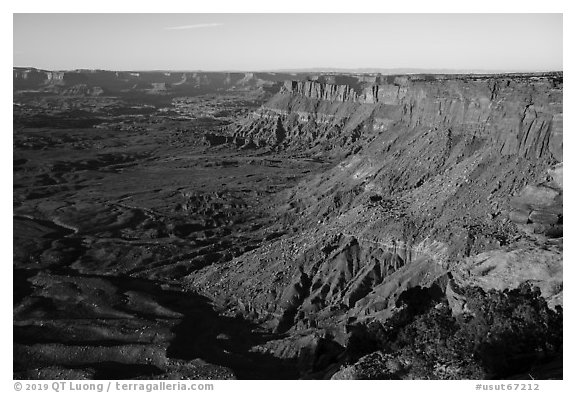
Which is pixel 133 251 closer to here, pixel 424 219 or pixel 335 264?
pixel 335 264

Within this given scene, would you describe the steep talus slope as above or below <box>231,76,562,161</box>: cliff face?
below

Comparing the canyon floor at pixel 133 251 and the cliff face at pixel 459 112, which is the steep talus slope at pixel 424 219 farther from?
the canyon floor at pixel 133 251

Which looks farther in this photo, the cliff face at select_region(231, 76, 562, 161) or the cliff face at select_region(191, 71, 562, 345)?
the cliff face at select_region(231, 76, 562, 161)

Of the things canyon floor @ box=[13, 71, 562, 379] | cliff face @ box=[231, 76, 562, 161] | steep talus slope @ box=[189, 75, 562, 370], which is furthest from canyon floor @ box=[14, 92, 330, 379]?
cliff face @ box=[231, 76, 562, 161]

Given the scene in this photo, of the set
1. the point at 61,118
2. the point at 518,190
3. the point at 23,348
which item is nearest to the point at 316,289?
the point at 518,190

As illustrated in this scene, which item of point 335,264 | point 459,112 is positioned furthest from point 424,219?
point 459,112

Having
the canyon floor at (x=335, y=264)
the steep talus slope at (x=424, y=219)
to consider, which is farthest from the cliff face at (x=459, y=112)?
the canyon floor at (x=335, y=264)

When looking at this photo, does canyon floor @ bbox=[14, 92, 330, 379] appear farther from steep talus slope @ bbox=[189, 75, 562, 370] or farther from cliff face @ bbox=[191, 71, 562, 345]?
cliff face @ bbox=[191, 71, 562, 345]
